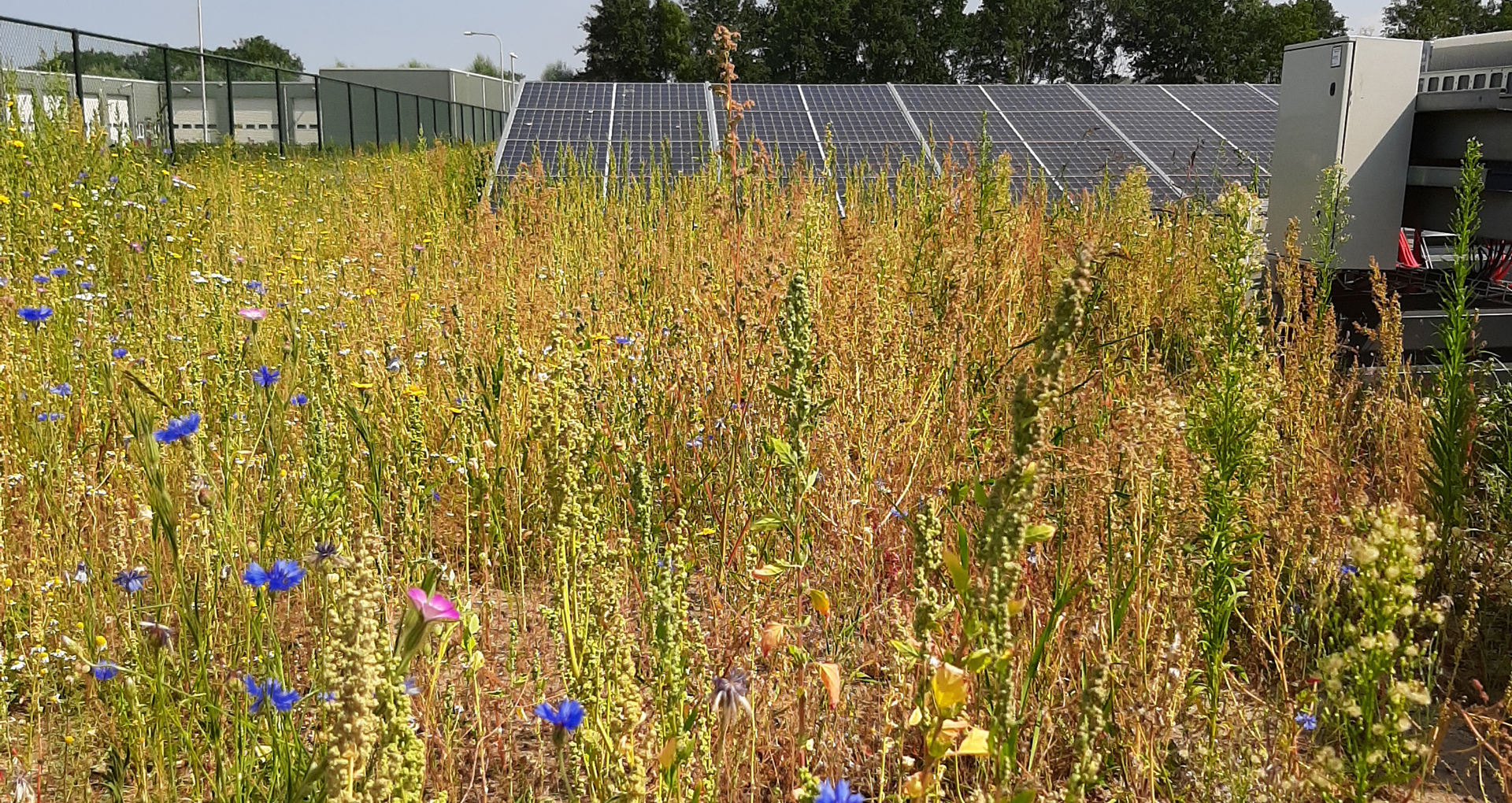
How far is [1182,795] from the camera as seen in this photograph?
196 cm

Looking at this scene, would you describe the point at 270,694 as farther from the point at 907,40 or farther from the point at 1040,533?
the point at 907,40

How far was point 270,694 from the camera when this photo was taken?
1.48 m

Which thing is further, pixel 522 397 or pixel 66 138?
pixel 66 138

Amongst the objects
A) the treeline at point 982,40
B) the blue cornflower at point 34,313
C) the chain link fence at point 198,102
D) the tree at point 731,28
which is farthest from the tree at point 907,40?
the blue cornflower at point 34,313

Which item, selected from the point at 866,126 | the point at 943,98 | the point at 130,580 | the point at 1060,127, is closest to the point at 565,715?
the point at 130,580

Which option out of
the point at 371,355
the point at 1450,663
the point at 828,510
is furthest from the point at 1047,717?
the point at 371,355

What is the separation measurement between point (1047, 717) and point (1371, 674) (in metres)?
0.97

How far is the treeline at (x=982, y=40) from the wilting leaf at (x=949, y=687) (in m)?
50.0

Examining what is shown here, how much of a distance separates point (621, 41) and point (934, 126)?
4715 cm

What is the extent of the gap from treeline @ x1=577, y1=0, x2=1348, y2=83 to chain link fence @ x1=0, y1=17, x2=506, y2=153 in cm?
1544

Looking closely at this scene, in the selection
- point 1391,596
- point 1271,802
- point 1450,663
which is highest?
point 1391,596

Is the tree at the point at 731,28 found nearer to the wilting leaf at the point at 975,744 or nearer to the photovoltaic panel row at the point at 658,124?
the photovoltaic panel row at the point at 658,124

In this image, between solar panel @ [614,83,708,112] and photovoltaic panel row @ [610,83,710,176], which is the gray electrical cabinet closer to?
photovoltaic panel row @ [610,83,710,176]

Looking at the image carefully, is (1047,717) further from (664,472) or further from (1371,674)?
(664,472)
